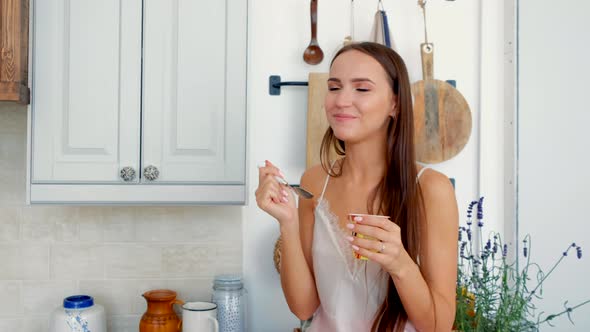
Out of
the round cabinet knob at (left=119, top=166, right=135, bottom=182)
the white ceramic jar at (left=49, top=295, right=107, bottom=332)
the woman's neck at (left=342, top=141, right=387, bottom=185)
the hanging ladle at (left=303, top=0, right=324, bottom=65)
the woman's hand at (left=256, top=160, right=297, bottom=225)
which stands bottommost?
the white ceramic jar at (left=49, top=295, right=107, bottom=332)

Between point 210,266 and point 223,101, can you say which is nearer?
point 223,101

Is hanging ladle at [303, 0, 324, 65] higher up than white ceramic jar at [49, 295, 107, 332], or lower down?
higher up

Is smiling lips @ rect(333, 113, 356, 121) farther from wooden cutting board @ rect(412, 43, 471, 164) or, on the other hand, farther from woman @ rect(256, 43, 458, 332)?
wooden cutting board @ rect(412, 43, 471, 164)

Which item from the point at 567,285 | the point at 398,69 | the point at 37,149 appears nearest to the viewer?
the point at 398,69

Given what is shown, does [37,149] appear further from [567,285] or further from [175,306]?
[567,285]

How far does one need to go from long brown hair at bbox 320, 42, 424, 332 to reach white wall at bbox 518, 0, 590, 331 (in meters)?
0.93

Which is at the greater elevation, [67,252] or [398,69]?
[398,69]

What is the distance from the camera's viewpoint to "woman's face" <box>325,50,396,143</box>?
4.19 ft

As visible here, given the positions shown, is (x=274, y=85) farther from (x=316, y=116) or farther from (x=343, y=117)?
(x=343, y=117)

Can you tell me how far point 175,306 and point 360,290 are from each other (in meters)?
0.96

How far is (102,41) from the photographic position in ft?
5.44

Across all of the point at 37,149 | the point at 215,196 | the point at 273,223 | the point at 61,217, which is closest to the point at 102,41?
the point at 37,149

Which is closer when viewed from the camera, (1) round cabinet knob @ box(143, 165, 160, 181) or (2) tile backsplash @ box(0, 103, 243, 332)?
(1) round cabinet knob @ box(143, 165, 160, 181)

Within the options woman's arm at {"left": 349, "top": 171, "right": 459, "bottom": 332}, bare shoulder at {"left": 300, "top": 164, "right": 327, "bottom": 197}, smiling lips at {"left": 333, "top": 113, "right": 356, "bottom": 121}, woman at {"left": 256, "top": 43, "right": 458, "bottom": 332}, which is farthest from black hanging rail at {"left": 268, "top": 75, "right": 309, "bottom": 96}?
woman's arm at {"left": 349, "top": 171, "right": 459, "bottom": 332}
